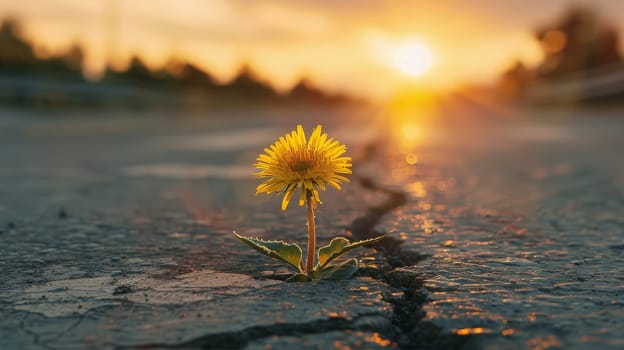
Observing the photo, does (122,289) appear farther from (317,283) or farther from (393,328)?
(393,328)

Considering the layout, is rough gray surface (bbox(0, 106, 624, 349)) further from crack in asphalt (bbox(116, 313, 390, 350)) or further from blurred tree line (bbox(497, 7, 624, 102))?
blurred tree line (bbox(497, 7, 624, 102))

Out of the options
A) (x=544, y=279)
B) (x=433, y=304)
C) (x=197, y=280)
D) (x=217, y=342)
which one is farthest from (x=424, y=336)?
(x=197, y=280)

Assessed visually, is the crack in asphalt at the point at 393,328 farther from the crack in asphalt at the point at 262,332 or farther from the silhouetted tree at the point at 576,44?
the silhouetted tree at the point at 576,44

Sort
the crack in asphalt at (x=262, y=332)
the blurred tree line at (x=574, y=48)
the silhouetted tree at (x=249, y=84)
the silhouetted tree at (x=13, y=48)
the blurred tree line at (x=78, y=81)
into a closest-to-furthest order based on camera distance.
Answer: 1. the crack in asphalt at (x=262, y=332)
2. the blurred tree line at (x=78, y=81)
3. the silhouetted tree at (x=13, y=48)
4. the blurred tree line at (x=574, y=48)
5. the silhouetted tree at (x=249, y=84)

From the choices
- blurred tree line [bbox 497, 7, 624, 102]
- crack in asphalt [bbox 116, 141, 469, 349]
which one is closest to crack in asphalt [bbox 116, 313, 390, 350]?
crack in asphalt [bbox 116, 141, 469, 349]

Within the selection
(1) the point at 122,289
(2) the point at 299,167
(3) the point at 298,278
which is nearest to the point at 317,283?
(3) the point at 298,278

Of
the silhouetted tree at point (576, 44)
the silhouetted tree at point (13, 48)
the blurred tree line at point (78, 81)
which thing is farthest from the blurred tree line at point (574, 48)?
the silhouetted tree at point (13, 48)
